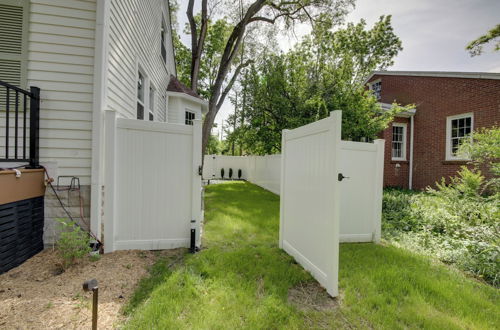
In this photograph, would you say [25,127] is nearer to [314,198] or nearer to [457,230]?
[314,198]

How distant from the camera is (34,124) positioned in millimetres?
3027

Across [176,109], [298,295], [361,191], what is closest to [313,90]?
[176,109]

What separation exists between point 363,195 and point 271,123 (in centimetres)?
707

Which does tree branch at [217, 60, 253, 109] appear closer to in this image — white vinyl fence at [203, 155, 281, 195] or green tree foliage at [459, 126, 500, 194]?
white vinyl fence at [203, 155, 281, 195]

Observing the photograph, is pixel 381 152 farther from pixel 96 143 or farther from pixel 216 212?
pixel 96 143

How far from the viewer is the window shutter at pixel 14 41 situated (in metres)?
3.10

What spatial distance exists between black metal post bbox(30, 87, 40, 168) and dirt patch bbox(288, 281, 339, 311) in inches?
140

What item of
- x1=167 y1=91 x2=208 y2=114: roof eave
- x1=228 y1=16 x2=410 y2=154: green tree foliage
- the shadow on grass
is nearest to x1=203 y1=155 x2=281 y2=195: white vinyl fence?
x1=228 y1=16 x2=410 y2=154: green tree foliage

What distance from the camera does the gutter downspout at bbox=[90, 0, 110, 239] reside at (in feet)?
10.3

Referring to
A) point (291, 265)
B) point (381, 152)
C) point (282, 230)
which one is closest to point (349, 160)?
point (381, 152)

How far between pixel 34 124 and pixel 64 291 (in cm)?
217

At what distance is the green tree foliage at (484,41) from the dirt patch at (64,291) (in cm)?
1057

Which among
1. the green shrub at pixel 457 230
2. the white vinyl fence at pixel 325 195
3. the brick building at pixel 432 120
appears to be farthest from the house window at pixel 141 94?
the brick building at pixel 432 120

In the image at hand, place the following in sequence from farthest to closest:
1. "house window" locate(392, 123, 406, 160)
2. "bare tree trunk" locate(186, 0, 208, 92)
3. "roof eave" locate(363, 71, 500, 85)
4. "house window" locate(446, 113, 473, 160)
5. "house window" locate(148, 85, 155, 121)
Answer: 1. "house window" locate(392, 123, 406, 160)
2. "bare tree trunk" locate(186, 0, 208, 92)
3. "house window" locate(446, 113, 473, 160)
4. "roof eave" locate(363, 71, 500, 85)
5. "house window" locate(148, 85, 155, 121)
